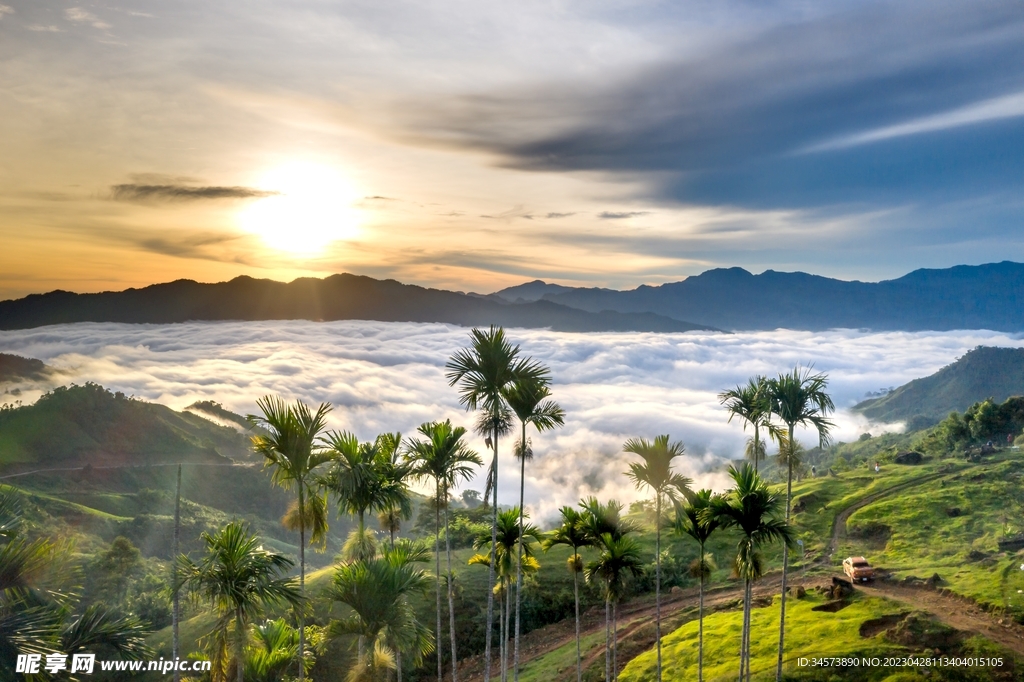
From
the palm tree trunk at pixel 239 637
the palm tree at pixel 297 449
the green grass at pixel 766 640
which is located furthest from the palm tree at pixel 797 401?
the palm tree trunk at pixel 239 637

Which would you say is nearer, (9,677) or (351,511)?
(9,677)

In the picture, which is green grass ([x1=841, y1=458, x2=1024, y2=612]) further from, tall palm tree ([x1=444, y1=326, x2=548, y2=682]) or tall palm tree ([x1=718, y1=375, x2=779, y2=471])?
tall palm tree ([x1=444, y1=326, x2=548, y2=682])

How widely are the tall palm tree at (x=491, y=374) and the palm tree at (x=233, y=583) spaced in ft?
33.8

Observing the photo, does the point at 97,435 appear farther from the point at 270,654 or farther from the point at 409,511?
the point at 270,654

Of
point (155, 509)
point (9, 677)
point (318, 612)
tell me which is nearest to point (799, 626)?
point (318, 612)

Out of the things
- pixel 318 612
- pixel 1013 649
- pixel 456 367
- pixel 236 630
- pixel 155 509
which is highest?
pixel 456 367

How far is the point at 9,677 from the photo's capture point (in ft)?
43.8

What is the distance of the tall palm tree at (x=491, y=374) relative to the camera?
95.2ft

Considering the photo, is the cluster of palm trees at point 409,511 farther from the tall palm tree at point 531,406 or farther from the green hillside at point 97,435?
the green hillside at point 97,435

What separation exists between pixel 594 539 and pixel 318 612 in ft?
87.8

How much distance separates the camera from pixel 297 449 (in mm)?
24156

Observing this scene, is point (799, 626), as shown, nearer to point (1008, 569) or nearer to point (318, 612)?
point (1008, 569)

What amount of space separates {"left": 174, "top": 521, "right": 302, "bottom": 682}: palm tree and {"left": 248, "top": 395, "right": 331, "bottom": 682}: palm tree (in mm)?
1855

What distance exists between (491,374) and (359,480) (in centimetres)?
739
